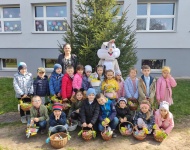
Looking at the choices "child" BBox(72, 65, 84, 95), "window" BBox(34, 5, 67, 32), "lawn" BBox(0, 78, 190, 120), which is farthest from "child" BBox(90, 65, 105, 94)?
"window" BBox(34, 5, 67, 32)

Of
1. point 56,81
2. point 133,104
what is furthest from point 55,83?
point 133,104

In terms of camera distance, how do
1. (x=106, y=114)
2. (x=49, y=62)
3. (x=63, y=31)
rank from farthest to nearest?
(x=49, y=62)
(x=63, y=31)
(x=106, y=114)

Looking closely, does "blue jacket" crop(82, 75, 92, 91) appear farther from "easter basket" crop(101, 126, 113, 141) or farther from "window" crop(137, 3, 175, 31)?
"window" crop(137, 3, 175, 31)

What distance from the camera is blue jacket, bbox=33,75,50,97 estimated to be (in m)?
4.95

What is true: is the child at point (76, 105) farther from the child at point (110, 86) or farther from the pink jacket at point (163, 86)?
the pink jacket at point (163, 86)

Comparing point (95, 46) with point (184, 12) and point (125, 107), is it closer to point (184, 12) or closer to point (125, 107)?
point (125, 107)

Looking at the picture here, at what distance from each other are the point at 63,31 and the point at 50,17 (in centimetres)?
100

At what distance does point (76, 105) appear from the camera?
4.66 metres

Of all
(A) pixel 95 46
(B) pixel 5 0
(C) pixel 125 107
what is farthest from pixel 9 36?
(C) pixel 125 107

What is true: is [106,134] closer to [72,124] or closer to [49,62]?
[72,124]

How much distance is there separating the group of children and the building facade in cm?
494

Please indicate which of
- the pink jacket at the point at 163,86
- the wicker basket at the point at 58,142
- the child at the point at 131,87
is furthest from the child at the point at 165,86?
the wicker basket at the point at 58,142

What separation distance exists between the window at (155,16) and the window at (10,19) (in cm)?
626

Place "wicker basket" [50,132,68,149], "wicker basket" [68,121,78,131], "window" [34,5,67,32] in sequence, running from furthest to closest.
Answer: "window" [34,5,67,32]
"wicker basket" [68,121,78,131]
"wicker basket" [50,132,68,149]
